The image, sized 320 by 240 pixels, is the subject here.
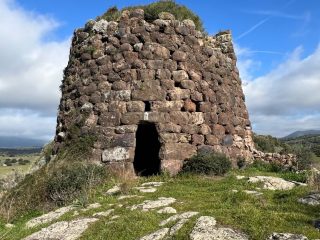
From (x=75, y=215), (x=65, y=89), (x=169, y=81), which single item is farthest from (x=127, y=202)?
(x=65, y=89)

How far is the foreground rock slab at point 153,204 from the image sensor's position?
9.29 metres

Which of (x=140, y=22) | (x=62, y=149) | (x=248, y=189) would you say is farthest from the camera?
(x=140, y=22)

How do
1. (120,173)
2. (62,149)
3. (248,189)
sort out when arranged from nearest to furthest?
(248,189) < (120,173) < (62,149)

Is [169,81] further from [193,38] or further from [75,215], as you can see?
[75,215]

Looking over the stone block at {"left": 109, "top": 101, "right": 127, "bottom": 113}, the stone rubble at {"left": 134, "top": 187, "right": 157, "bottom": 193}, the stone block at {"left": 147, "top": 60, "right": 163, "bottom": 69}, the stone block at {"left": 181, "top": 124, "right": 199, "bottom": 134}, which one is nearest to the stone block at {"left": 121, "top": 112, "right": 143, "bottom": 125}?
the stone block at {"left": 109, "top": 101, "right": 127, "bottom": 113}

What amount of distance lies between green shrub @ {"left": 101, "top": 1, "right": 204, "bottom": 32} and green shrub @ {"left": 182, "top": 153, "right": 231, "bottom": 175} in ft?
16.6

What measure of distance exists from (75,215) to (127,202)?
113cm

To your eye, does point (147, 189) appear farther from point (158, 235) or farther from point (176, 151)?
point (158, 235)

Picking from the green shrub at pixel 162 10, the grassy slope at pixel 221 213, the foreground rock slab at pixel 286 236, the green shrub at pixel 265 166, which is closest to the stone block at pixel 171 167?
the grassy slope at pixel 221 213

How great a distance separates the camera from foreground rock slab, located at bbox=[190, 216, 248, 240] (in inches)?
271

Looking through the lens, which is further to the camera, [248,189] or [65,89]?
[65,89]

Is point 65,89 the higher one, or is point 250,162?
point 65,89

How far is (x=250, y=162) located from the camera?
53.2 feet

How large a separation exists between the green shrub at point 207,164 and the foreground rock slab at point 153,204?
353cm
